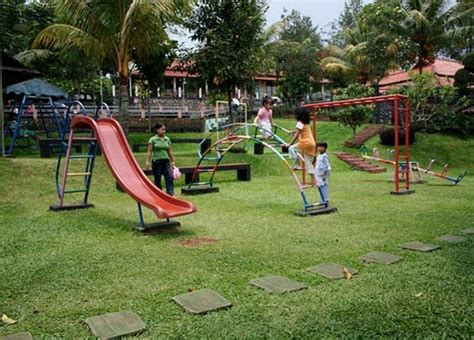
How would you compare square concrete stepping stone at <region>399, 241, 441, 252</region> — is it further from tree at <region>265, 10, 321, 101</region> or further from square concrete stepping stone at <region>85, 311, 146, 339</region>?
tree at <region>265, 10, 321, 101</region>

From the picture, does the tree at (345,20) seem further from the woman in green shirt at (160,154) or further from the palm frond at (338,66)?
the woman in green shirt at (160,154)

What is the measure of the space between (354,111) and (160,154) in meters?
14.7

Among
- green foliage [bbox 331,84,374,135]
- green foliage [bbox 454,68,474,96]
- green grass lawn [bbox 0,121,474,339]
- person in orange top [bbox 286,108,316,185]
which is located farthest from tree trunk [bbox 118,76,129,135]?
green foliage [bbox 454,68,474,96]

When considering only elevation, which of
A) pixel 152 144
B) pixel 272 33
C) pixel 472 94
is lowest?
pixel 152 144

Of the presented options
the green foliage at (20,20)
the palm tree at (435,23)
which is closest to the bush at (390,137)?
the palm tree at (435,23)

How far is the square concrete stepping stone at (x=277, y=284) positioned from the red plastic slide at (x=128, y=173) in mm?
2206

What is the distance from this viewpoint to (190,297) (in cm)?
411

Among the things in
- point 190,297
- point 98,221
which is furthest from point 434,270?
point 98,221

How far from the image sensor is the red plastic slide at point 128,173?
6.81 metres

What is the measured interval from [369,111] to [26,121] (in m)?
16.2

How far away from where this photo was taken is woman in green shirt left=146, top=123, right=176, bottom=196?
910 cm

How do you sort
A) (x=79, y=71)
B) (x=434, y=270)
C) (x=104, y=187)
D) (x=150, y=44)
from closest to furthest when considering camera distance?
(x=434, y=270) < (x=104, y=187) < (x=150, y=44) < (x=79, y=71)

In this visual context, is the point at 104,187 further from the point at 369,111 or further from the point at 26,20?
the point at 369,111

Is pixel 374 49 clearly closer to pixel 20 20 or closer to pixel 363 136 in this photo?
pixel 363 136
